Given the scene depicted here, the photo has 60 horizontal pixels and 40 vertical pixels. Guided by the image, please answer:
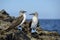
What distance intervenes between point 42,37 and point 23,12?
6.41 feet

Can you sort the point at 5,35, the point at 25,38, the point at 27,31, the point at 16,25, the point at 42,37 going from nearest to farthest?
the point at 5,35
the point at 25,38
the point at 16,25
the point at 27,31
the point at 42,37

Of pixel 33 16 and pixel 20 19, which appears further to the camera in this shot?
pixel 33 16

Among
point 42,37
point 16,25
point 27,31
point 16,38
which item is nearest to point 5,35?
point 16,38

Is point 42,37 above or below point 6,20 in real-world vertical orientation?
below

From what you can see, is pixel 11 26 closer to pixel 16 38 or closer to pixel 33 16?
pixel 16 38

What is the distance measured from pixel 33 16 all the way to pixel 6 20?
1.91m

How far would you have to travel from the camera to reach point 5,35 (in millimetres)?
12305

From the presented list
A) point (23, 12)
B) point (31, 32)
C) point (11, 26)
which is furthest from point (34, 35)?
point (11, 26)

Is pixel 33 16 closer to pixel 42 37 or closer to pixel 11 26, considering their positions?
pixel 42 37

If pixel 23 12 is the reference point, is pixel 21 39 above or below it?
below

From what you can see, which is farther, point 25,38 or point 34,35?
point 34,35

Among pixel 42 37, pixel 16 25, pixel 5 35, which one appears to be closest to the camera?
pixel 5 35

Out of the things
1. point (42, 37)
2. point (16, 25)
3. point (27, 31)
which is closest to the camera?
point (16, 25)

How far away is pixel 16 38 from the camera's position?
41.6 feet
